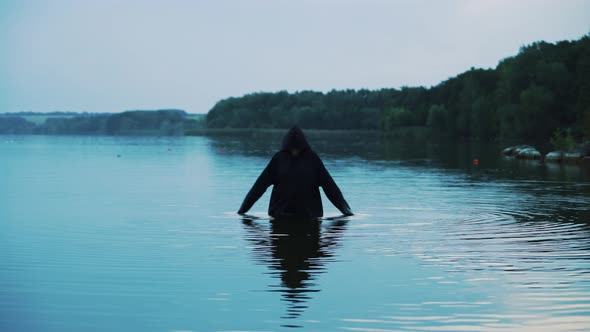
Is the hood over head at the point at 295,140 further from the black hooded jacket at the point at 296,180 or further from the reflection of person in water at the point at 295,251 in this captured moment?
the reflection of person in water at the point at 295,251

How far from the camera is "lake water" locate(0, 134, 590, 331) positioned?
8586 millimetres

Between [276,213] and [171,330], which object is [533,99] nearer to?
[276,213]

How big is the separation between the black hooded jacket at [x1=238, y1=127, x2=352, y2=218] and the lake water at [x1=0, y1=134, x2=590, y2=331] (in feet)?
2.28

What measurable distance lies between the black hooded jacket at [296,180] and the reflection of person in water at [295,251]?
1.03 feet

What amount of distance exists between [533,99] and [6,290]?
3402 inches

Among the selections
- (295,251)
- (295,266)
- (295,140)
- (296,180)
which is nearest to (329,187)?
(296,180)

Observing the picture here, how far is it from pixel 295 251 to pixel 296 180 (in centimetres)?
339

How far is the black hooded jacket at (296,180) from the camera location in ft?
53.0

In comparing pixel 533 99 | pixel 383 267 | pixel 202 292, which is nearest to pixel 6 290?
pixel 202 292

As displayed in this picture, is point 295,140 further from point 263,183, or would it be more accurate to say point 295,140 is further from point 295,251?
point 295,251

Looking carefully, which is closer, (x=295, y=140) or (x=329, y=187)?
(x=295, y=140)

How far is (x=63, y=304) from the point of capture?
9.26m

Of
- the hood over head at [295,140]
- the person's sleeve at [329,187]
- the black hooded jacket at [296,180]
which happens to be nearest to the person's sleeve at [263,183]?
the black hooded jacket at [296,180]

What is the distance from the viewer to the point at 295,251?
13.0m
